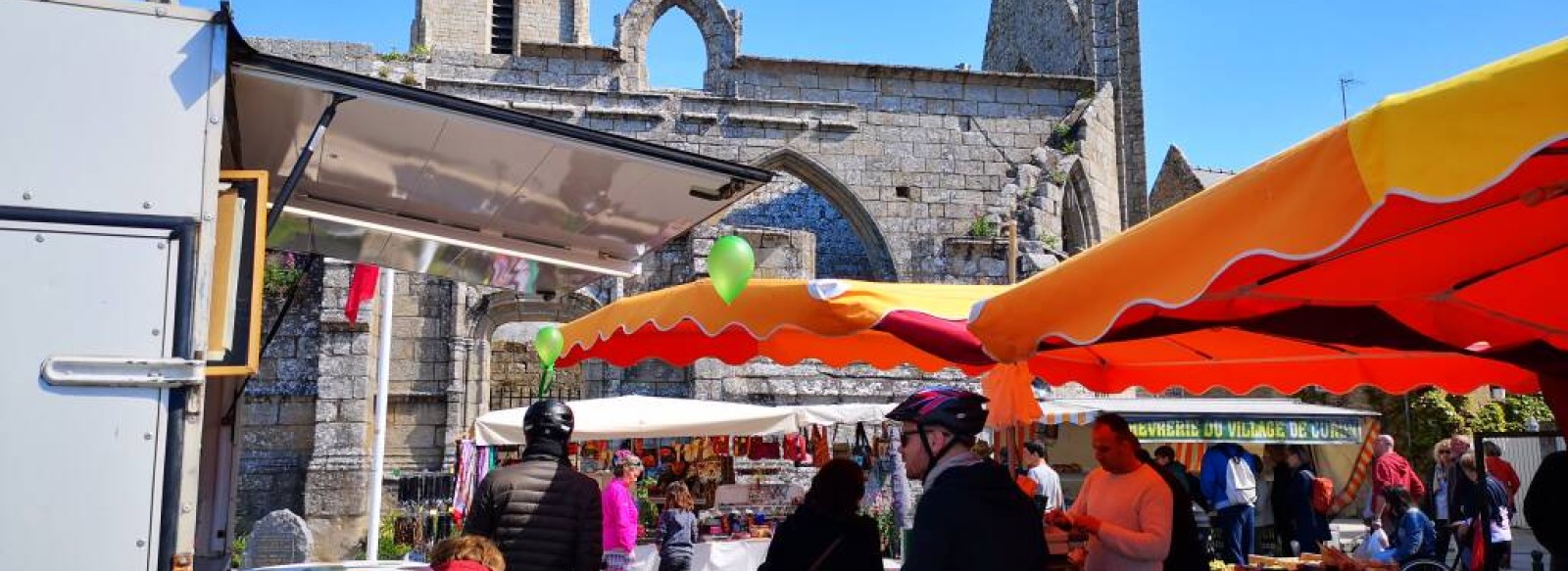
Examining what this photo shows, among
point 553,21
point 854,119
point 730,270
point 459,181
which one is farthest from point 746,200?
point 553,21

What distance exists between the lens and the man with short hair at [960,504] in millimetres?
3301

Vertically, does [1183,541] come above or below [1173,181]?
below

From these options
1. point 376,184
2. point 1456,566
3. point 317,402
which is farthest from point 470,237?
point 317,402

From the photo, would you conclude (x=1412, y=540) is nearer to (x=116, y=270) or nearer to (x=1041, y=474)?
(x=1041, y=474)

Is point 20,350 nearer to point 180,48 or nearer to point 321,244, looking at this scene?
point 180,48

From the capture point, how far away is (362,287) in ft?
42.8

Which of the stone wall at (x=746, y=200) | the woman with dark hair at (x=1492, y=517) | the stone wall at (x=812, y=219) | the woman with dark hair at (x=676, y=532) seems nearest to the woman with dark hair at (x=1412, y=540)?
the woman with dark hair at (x=1492, y=517)

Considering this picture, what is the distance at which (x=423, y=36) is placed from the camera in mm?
32812

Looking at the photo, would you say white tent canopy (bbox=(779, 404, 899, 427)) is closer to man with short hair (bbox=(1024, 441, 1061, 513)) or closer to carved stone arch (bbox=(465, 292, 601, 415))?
man with short hair (bbox=(1024, 441, 1061, 513))

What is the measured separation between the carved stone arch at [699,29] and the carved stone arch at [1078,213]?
6.07m

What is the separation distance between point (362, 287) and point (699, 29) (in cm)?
857

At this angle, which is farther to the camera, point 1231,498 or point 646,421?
point 1231,498

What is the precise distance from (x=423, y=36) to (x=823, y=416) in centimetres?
2453

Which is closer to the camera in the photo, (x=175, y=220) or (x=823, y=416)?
(x=175, y=220)
